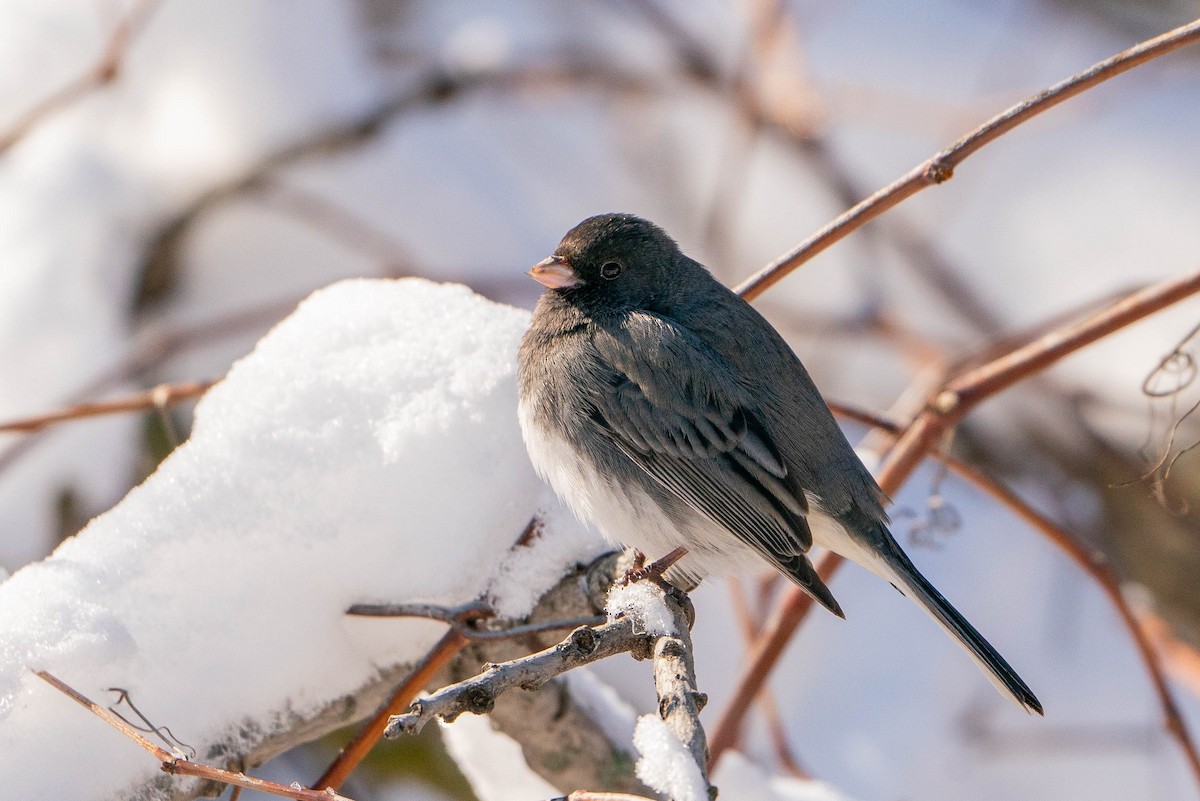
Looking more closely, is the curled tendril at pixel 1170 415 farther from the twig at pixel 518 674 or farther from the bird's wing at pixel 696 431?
the twig at pixel 518 674

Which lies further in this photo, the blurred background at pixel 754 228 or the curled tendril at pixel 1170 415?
the blurred background at pixel 754 228

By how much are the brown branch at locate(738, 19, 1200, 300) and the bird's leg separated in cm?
44

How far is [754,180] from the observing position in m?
3.78

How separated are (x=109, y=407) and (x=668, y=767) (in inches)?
43.2

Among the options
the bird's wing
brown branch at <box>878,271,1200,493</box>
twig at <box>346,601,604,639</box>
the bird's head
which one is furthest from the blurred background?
twig at <box>346,601,604,639</box>

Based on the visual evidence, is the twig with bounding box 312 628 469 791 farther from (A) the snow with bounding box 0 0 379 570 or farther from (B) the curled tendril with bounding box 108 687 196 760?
(A) the snow with bounding box 0 0 379 570

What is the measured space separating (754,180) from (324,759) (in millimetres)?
2303

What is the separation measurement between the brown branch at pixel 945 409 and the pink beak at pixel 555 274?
669mm

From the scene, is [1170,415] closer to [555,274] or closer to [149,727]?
[555,274]

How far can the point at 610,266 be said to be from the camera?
2020mm

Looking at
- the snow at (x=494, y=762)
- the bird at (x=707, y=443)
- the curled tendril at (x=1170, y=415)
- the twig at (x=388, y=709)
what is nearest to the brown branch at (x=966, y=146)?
the bird at (x=707, y=443)

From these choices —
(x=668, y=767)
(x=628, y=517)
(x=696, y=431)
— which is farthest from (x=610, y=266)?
(x=668, y=767)

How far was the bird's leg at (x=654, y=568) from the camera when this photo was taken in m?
1.62

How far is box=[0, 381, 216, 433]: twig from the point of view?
1.60 m
